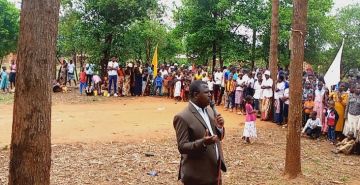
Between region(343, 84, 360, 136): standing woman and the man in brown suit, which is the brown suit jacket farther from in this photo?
Result: region(343, 84, 360, 136): standing woman


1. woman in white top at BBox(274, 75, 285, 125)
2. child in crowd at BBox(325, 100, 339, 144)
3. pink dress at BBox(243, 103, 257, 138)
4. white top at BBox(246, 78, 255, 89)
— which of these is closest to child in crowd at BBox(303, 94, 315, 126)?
child in crowd at BBox(325, 100, 339, 144)

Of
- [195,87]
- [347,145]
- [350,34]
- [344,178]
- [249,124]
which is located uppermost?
[350,34]

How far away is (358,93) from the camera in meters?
11.2

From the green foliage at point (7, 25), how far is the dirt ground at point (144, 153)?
50.0ft

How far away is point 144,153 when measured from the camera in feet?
30.7

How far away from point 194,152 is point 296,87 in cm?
449

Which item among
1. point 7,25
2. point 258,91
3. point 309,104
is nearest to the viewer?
point 309,104

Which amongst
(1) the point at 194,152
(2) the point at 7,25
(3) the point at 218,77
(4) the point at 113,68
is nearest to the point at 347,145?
(3) the point at 218,77

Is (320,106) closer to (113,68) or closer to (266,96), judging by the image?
(266,96)

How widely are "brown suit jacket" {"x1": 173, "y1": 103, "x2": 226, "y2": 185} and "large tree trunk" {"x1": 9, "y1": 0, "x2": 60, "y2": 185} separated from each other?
1299 millimetres

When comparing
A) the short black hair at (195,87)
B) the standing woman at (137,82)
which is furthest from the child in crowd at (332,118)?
the standing woman at (137,82)

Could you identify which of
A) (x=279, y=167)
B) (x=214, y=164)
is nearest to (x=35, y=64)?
(x=214, y=164)

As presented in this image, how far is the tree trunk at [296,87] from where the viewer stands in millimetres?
7926

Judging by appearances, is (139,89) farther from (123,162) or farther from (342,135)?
(123,162)
